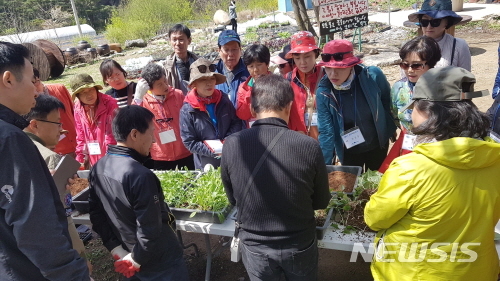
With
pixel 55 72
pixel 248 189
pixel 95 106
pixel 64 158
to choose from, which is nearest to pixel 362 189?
pixel 248 189

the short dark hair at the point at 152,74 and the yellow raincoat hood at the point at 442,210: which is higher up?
the short dark hair at the point at 152,74

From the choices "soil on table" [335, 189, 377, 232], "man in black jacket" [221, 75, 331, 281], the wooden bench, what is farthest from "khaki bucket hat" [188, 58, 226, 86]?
the wooden bench

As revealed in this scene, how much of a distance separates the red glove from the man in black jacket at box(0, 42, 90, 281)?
→ 0.48 m

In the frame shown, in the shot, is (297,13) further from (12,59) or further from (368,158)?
(12,59)

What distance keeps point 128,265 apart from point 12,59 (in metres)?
1.24

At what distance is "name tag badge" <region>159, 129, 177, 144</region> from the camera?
3.30 meters

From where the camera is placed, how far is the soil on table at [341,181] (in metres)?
2.28

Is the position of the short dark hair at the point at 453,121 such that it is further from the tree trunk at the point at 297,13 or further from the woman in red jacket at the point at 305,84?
the tree trunk at the point at 297,13

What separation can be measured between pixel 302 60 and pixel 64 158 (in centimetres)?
204

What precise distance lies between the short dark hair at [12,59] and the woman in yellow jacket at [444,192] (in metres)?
1.68

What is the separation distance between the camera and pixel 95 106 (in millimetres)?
3369

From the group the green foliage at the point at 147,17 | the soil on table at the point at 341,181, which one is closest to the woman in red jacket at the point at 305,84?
the soil on table at the point at 341,181

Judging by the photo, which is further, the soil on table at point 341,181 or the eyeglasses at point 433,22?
the eyeglasses at point 433,22

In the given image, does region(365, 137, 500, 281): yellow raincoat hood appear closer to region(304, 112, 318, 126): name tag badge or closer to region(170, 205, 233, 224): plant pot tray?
region(170, 205, 233, 224): plant pot tray
